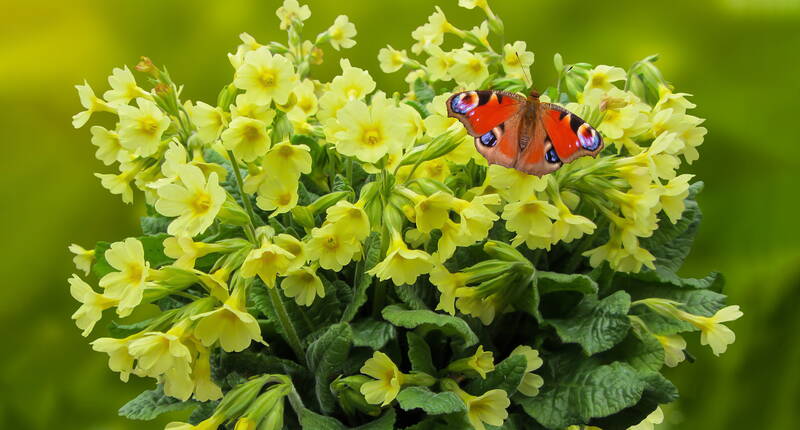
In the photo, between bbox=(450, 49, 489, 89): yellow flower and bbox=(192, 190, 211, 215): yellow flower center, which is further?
bbox=(450, 49, 489, 89): yellow flower

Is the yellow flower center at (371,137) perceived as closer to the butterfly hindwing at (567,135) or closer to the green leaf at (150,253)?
the butterfly hindwing at (567,135)

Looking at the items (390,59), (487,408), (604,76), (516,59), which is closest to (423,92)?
(390,59)

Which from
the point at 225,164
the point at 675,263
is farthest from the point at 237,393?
the point at 675,263

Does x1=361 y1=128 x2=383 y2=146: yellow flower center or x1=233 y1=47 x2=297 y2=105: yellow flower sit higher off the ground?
x1=233 y1=47 x2=297 y2=105: yellow flower

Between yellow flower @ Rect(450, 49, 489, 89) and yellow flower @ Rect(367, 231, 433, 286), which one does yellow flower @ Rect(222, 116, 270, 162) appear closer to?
yellow flower @ Rect(367, 231, 433, 286)

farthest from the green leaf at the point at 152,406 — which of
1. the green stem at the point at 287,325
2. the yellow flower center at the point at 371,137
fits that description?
the yellow flower center at the point at 371,137

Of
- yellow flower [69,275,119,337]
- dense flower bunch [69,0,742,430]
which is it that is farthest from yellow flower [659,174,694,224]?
yellow flower [69,275,119,337]

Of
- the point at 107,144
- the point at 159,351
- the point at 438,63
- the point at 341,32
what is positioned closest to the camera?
the point at 159,351

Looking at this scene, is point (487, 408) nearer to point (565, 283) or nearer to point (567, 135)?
point (565, 283)
